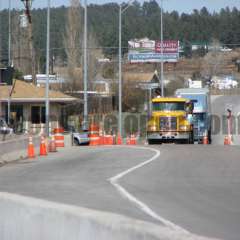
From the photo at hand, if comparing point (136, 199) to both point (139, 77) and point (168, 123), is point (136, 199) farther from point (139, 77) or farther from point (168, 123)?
point (139, 77)

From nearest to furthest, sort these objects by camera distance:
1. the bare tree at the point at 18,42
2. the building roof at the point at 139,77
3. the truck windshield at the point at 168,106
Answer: the truck windshield at the point at 168,106 → the bare tree at the point at 18,42 → the building roof at the point at 139,77

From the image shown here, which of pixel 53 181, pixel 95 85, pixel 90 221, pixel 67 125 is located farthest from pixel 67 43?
pixel 90 221

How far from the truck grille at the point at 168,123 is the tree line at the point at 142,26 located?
57.5 m

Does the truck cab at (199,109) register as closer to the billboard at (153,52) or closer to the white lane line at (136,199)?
the white lane line at (136,199)

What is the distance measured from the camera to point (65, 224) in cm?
694

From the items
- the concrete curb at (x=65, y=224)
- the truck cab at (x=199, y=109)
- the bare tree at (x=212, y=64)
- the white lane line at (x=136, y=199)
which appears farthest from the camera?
the bare tree at (x=212, y=64)

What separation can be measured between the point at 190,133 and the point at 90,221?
3960cm

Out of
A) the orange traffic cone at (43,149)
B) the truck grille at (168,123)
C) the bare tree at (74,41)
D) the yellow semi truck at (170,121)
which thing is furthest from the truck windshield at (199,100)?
the bare tree at (74,41)

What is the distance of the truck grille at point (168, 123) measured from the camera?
44.3 metres

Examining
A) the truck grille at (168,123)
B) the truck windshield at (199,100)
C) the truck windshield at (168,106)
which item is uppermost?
the truck windshield at (199,100)

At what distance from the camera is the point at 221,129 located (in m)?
75.0

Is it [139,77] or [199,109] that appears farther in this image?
[139,77]

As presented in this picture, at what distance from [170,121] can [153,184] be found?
26.6 meters

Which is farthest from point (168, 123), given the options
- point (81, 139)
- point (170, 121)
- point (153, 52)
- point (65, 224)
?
point (153, 52)
